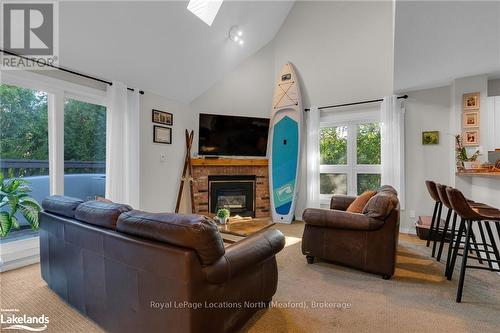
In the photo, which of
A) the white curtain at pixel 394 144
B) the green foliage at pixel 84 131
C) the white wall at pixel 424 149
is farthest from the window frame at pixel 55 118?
the white wall at pixel 424 149

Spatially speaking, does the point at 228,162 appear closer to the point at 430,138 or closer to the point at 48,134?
the point at 48,134

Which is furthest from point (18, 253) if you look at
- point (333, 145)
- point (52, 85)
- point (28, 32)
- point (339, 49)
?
point (339, 49)

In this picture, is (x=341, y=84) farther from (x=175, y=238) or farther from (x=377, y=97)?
(x=175, y=238)

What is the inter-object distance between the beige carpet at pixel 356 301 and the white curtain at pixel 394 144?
148cm

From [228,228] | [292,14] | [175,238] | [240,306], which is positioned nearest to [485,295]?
[240,306]

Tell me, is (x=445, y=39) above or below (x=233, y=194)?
above

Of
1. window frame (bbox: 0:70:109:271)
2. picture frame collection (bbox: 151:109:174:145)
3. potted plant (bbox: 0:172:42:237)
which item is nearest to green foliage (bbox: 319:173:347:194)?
picture frame collection (bbox: 151:109:174:145)

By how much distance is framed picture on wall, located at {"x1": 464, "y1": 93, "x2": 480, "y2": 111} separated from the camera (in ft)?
11.4

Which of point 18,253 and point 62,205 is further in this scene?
point 18,253

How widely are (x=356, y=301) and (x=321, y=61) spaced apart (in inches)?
166

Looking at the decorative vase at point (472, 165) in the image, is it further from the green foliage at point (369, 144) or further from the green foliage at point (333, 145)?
the green foliage at point (333, 145)

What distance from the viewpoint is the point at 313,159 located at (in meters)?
4.82

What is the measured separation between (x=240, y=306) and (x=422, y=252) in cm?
277

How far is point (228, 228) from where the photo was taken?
2.61m
